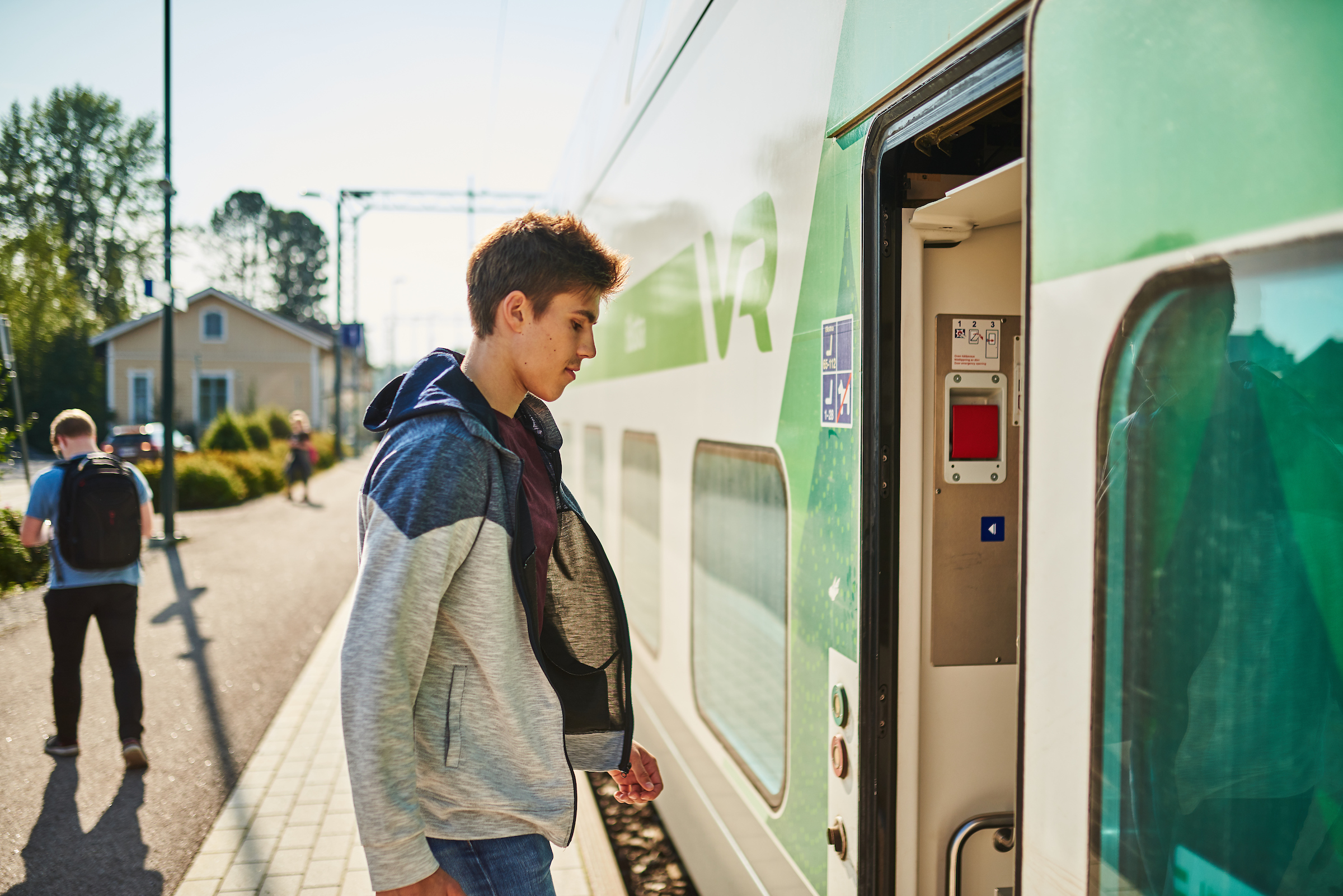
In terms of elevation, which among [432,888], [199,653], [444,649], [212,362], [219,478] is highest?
[212,362]

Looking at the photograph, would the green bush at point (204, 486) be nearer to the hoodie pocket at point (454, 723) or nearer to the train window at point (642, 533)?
the train window at point (642, 533)

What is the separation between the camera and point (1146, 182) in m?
0.99

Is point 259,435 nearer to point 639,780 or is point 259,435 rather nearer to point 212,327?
point 212,327

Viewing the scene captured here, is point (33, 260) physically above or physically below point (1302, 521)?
above

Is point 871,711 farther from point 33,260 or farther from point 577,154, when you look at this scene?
point 33,260

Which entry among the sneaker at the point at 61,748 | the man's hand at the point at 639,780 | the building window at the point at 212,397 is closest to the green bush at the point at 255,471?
the sneaker at the point at 61,748

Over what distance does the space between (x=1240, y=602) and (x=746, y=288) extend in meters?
1.67

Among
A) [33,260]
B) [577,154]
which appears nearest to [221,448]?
[33,260]

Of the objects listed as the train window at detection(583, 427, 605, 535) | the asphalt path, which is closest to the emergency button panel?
the train window at detection(583, 427, 605, 535)

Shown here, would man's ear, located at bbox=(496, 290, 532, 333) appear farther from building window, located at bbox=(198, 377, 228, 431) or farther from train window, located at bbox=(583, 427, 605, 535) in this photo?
building window, located at bbox=(198, 377, 228, 431)

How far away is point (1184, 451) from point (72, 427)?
215 inches

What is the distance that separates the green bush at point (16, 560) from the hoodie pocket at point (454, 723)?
959cm

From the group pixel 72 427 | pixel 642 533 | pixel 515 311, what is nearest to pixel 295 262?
pixel 72 427

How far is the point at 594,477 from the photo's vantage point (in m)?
5.47
